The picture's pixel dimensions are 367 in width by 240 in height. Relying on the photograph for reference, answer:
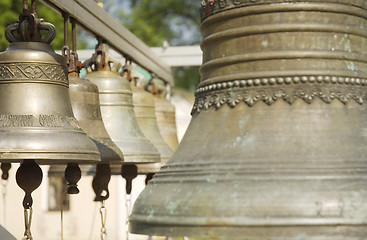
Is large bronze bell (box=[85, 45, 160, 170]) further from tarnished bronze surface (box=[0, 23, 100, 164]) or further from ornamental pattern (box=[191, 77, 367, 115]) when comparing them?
ornamental pattern (box=[191, 77, 367, 115])

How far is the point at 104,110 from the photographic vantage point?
200 inches

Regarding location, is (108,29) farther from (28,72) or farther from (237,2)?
(237,2)

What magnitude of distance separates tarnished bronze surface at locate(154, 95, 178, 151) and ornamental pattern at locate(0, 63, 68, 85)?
337 centimetres

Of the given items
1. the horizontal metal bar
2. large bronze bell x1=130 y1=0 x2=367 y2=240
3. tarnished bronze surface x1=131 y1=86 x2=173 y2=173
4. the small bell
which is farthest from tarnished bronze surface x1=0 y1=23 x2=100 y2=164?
tarnished bronze surface x1=131 y1=86 x2=173 y2=173

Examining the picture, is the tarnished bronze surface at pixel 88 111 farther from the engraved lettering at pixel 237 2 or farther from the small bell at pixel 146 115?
the engraved lettering at pixel 237 2

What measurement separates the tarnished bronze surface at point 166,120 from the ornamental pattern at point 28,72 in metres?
3.37

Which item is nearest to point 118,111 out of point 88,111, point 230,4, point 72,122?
point 88,111

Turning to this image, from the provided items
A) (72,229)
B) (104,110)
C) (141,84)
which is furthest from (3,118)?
(72,229)

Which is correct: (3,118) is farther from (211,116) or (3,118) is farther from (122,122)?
(122,122)

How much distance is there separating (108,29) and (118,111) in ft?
2.00

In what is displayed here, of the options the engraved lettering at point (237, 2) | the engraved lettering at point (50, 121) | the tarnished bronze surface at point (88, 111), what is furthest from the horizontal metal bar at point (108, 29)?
the engraved lettering at point (237, 2)

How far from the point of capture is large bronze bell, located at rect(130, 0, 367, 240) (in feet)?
6.88

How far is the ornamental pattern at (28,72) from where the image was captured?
343 centimetres

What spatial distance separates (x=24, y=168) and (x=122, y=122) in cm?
146
